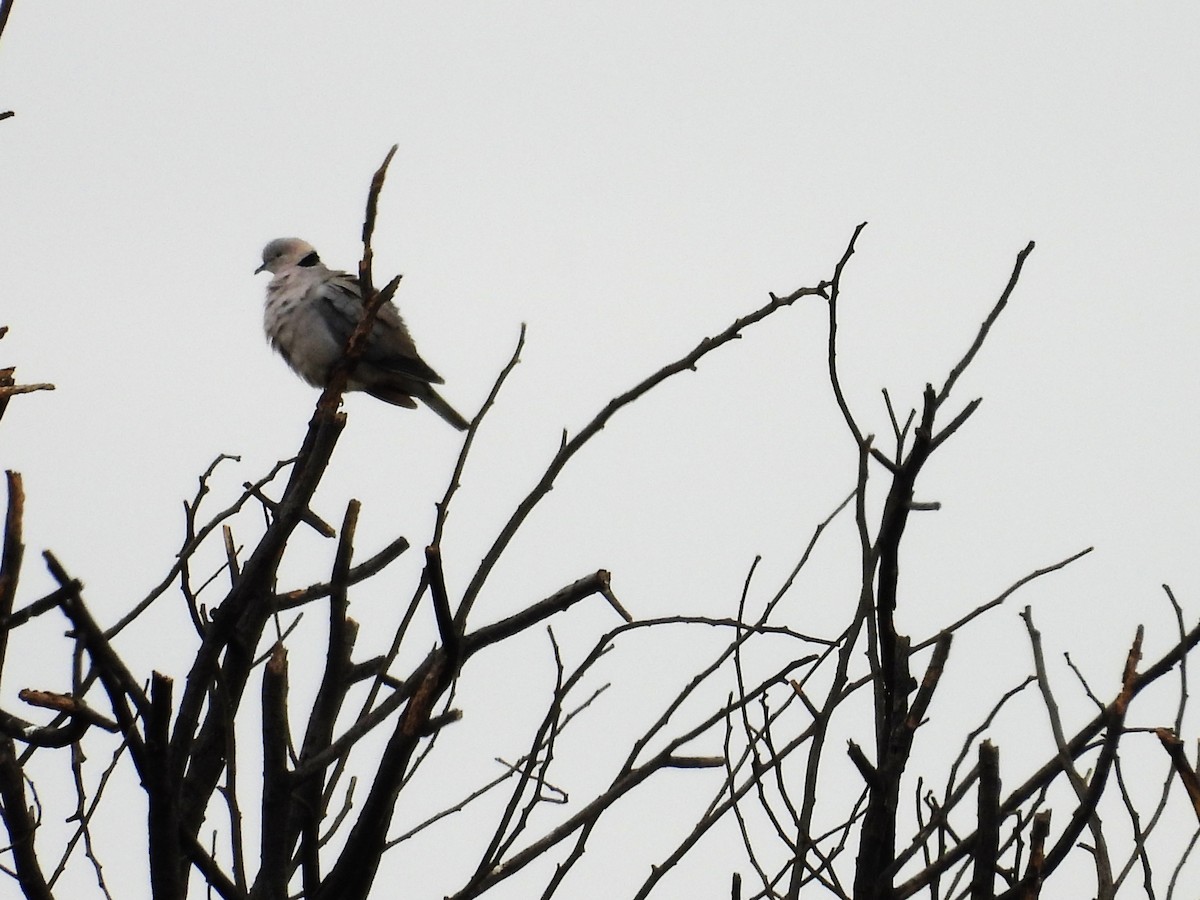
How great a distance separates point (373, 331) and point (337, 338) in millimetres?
168

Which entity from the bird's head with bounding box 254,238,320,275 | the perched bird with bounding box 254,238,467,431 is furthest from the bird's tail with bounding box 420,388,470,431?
the bird's head with bounding box 254,238,320,275

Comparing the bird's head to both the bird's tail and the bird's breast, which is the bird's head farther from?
the bird's tail

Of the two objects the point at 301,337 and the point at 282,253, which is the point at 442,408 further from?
the point at 282,253

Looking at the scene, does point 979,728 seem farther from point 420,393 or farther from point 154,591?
point 420,393

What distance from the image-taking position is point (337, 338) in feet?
20.0

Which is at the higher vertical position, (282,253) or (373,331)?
(282,253)

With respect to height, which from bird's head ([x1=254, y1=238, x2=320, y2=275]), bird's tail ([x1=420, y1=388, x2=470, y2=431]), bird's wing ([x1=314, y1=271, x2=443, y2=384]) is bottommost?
bird's tail ([x1=420, y1=388, x2=470, y2=431])

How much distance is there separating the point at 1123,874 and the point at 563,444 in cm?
99

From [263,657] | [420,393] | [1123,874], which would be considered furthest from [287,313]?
[1123,874]

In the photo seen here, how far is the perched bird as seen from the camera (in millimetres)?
6113

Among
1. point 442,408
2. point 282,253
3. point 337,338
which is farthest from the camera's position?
point 282,253

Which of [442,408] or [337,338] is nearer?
[337,338]

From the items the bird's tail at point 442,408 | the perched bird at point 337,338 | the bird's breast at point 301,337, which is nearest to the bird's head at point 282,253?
the perched bird at point 337,338

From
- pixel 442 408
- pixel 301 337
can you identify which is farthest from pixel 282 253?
pixel 442 408
